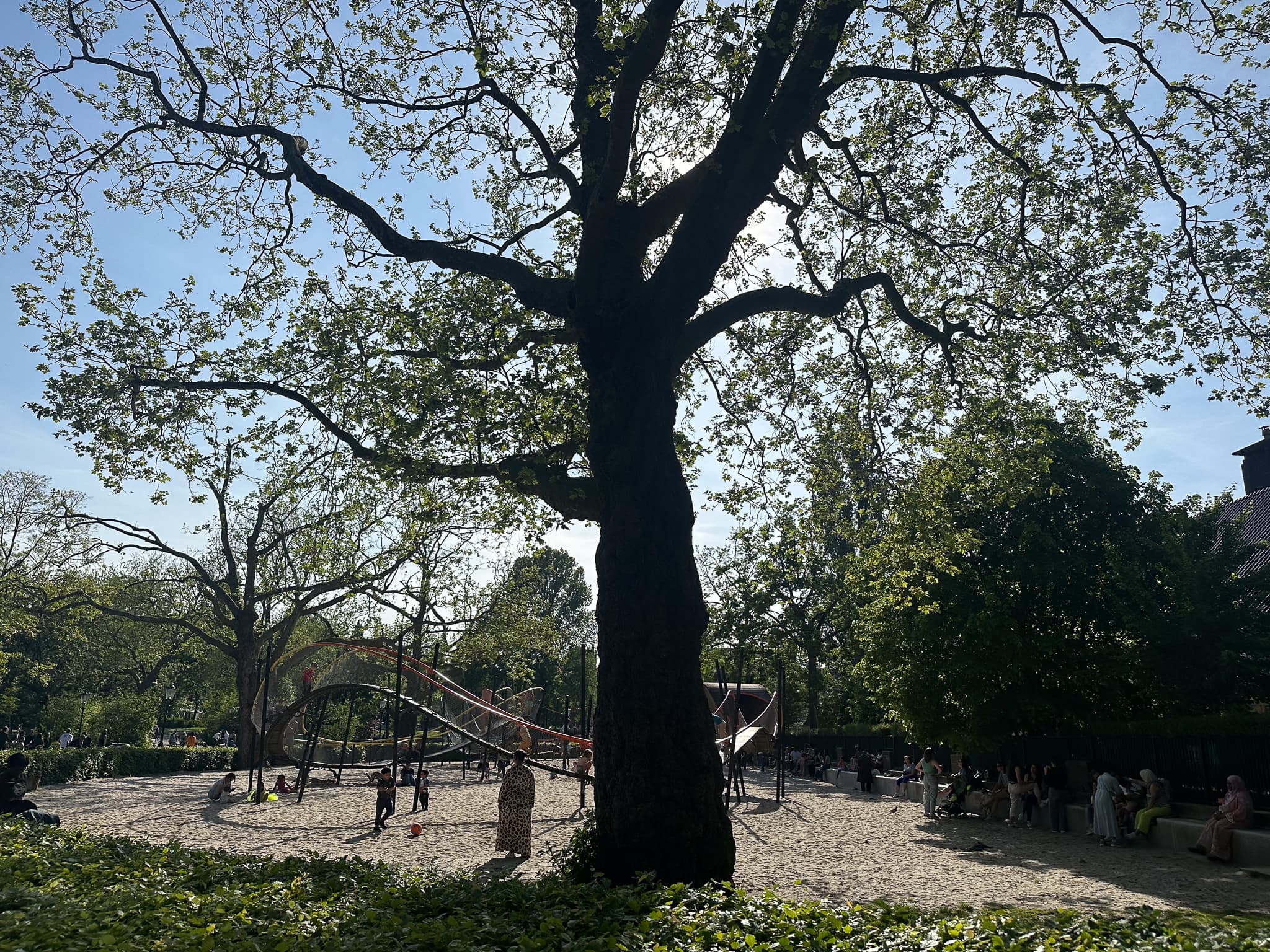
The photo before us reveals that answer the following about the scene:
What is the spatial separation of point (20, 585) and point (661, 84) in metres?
34.0

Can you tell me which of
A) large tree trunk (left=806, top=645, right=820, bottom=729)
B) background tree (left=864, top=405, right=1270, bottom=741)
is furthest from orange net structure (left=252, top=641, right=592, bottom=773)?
large tree trunk (left=806, top=645, right=820, bottom=729)

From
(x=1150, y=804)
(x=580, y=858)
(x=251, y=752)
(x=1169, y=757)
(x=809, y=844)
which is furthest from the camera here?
(x=251, y=752)

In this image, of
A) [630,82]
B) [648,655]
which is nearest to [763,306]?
[630,82]

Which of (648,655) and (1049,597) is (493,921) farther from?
(1049,597)

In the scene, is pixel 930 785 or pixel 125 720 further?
pixel 125 720

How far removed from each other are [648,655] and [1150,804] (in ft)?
41.1

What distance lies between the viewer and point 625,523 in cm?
987

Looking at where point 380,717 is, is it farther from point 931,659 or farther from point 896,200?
point 896,200

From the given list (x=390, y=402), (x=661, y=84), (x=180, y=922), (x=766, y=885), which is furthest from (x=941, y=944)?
(x=661, y=84)

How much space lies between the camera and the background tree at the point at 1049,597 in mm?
16344

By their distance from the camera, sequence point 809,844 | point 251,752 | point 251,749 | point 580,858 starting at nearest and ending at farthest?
point 580,858
point 809,844
point 251,752
point 251,749

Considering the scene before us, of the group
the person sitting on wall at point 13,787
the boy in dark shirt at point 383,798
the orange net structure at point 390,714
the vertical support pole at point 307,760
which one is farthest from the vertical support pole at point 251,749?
the person sitting on wall at point 13,787

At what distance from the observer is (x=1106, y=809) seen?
16.5 m

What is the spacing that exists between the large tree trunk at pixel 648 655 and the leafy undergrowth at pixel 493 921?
1540 millimetres
